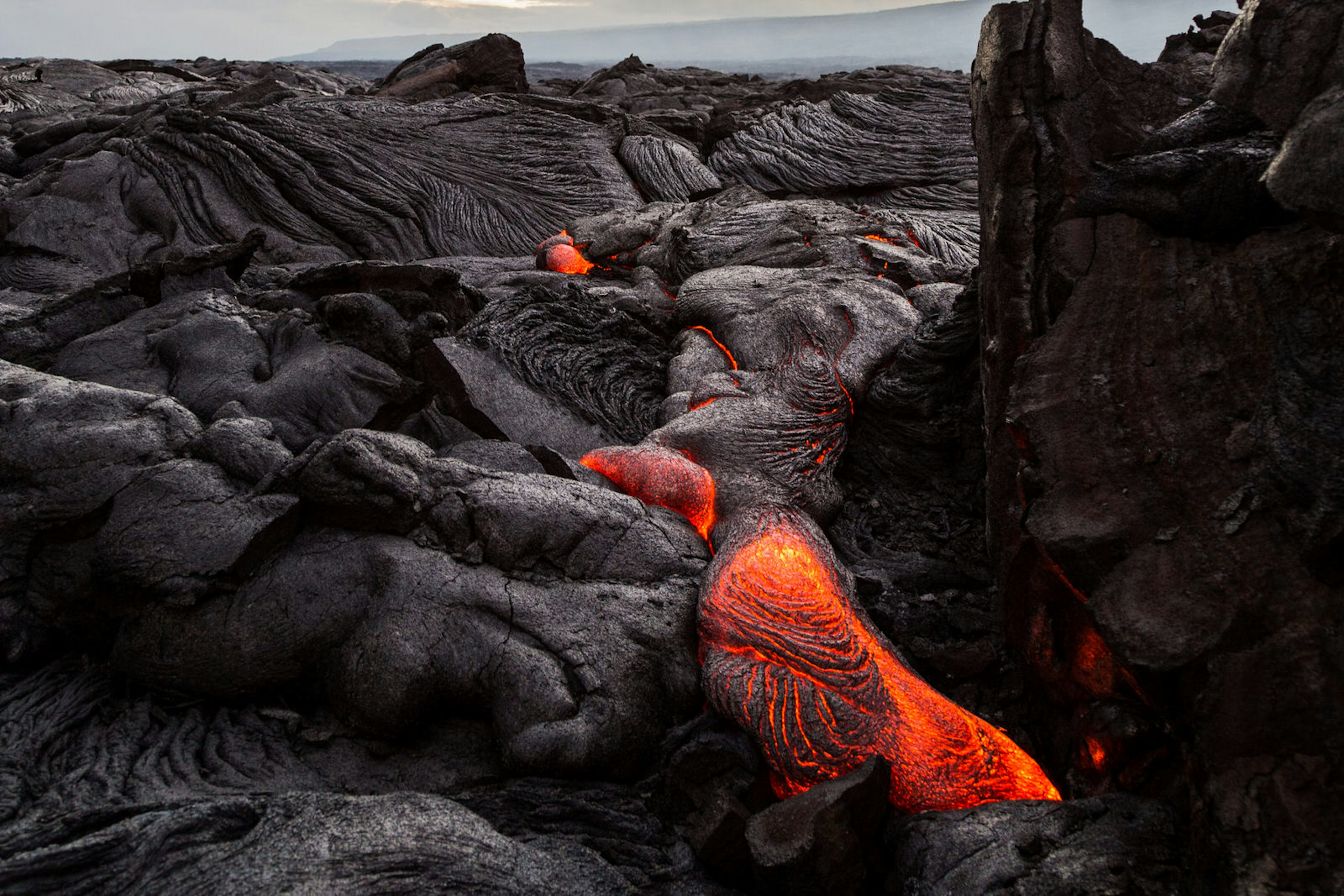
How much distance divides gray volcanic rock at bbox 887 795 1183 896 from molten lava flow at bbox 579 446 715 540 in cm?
178

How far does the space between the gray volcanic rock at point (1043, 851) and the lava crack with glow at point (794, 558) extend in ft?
0.83

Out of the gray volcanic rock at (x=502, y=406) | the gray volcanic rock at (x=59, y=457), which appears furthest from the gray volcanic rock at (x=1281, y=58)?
the gray volcanic rock at (x=59, y=457)

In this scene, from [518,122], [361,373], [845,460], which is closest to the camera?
[361,373]

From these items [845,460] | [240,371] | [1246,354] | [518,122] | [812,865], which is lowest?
[812,865]

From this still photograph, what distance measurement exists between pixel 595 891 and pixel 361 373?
2.74m

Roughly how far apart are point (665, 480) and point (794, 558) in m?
0.78

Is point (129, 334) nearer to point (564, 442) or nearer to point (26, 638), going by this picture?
point (26, 638)

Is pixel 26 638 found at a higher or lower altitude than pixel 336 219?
lower

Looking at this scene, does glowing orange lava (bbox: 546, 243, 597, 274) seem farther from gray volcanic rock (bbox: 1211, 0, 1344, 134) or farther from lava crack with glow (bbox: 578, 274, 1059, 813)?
gray volcanic rock (bbox: 1211, 0, 1344, 134)

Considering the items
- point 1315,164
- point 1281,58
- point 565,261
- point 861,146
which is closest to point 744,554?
point 1315,164

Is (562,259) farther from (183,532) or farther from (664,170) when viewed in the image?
(183,532)

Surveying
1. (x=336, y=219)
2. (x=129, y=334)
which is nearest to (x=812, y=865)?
(x=129, y=334)

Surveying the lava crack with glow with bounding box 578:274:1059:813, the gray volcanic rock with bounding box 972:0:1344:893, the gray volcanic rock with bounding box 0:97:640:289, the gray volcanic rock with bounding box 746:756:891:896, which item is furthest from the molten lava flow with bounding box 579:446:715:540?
the gray volcanic rock with bounding box 0:97:640:289

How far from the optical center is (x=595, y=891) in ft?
7.92
